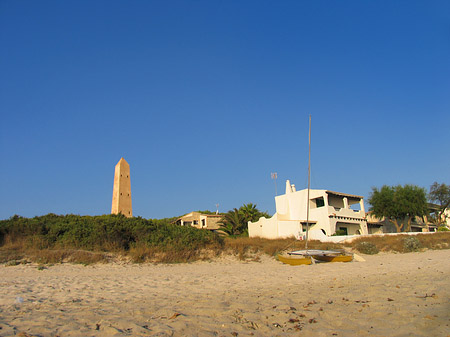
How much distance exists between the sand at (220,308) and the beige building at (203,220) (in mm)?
36660

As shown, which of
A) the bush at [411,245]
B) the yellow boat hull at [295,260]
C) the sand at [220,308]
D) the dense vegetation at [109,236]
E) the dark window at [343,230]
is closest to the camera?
the sand at [220,308]

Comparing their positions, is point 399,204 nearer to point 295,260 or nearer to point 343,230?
point 343,230

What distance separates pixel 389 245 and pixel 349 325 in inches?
890

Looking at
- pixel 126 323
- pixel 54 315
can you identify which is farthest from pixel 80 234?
pixel 126 323

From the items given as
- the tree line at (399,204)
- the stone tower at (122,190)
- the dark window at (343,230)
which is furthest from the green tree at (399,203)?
the stone tower at (122,190)

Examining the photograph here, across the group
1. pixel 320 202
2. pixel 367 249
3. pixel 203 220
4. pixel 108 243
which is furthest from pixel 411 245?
pixel 203 220

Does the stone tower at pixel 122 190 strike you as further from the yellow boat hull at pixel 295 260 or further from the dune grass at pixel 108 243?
the yellow boat hull at pixel 295 260

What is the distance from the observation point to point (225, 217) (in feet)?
145

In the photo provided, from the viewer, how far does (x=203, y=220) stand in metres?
50.5

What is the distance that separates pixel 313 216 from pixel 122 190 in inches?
888

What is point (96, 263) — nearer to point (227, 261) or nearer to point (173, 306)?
point (227, 261)

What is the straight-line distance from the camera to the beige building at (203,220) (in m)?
48.9

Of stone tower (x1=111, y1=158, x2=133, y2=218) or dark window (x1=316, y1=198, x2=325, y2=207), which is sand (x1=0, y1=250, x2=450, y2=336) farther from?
dark window (x1=316, y1=198, x2=325, y2=207)

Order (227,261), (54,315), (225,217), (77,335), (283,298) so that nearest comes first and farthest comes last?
1. (77,335)
2. (54,315)
3. (283,298)
4. (227,261)
5. (225,217)
